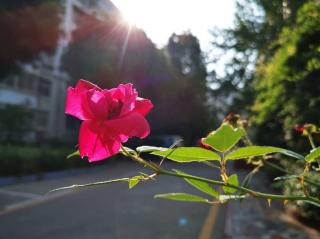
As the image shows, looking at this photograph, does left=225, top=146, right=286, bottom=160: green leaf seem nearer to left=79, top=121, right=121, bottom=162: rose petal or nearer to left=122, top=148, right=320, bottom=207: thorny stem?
left=122, top=148, right=320, bottom=207: thorny stem

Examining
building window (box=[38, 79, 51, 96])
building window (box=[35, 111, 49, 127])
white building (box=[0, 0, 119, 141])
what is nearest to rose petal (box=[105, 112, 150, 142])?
white building (box=[0, 0, 119, 141])

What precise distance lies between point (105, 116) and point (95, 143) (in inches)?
3.2

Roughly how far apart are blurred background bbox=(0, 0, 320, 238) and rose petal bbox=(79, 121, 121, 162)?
6.10 feet

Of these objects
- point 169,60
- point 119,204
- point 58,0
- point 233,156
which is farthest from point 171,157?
point 169,60

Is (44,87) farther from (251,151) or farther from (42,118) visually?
(251,151)

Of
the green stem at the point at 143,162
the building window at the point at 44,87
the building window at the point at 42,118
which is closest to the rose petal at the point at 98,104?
the green stem at the point at 143,162

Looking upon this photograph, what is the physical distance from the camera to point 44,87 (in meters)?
40.9

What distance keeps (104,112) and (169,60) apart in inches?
1545

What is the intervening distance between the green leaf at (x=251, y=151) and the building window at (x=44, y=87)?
39.9 meters

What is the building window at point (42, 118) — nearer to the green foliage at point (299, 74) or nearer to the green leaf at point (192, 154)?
the green foliage at point (299, 74)

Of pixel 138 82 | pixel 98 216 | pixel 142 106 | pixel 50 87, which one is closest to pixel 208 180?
pixel 142 106

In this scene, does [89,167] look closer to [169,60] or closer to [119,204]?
[119,204]

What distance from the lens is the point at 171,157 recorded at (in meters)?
1.33

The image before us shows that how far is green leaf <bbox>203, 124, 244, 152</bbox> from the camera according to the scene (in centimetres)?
125
